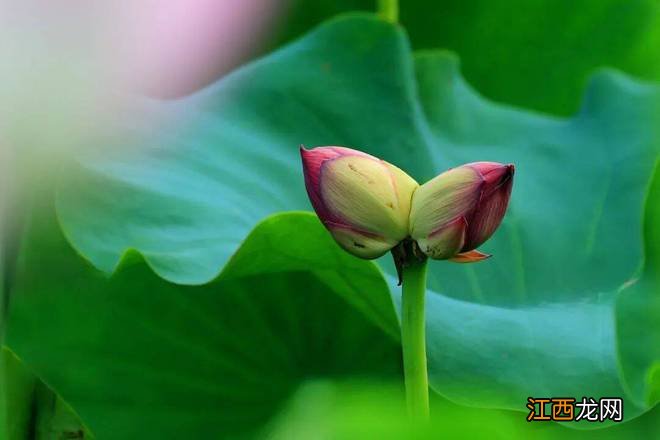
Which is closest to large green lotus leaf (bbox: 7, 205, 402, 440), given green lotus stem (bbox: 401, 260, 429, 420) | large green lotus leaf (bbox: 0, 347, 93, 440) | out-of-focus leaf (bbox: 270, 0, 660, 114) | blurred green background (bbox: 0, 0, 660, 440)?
blurred green background (bbox: 0, 0, 660, 440)

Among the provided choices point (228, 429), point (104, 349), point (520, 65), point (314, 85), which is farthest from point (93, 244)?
point (520, 65)

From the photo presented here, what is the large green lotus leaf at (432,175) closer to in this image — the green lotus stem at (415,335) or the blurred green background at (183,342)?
the blurred green background at (183,342)

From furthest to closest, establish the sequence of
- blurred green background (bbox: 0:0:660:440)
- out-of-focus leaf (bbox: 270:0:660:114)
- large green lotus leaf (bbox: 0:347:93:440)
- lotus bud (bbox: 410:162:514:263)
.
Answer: out-of-focus leaf (bbox: 270:0:660:114)
blurred green background (bbox: 0:0:660:440)
large green lotus leaf (bbox: 0:347:93:440)
lotus bud (bbox: 410:162:514:263)

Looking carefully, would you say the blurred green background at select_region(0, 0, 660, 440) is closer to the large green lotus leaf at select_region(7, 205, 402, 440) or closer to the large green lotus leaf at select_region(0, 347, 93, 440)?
the large green lotus leaf at select_region(7, 205, 402, 440)
